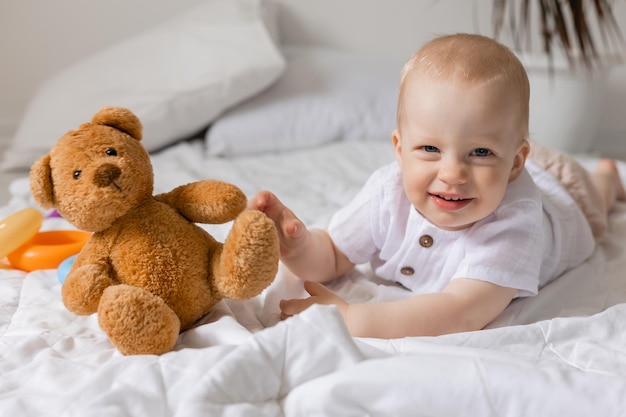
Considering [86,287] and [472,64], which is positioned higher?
[472,64]

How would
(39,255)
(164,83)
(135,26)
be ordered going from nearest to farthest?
1. (39,255)
2. (164,83)
3. (135,26)

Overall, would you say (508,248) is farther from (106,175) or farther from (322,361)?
(106,175)

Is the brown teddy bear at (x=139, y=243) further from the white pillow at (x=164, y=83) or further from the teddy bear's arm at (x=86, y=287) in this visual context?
the white pillow at (x=164, y=83)

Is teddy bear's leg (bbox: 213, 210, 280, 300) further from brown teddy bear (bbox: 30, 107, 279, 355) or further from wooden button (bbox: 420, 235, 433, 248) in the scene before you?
wooden button (bbox: 420, 235, 433, 248)

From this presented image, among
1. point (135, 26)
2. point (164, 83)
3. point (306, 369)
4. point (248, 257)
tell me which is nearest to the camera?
point (306, 369)

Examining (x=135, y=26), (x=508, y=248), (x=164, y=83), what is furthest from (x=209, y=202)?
(x=135, y=26)

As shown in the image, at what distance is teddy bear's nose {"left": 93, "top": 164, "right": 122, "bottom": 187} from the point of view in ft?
2.75

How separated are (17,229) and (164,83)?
35.8 inches

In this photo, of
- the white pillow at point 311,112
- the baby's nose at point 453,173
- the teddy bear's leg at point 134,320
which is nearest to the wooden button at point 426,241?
the baby's nose at point 453,173

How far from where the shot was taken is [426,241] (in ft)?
3.45

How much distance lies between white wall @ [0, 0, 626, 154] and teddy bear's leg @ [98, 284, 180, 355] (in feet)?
5.83

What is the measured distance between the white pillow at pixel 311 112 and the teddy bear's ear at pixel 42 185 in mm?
1090

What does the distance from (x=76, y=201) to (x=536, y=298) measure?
2.13 ft

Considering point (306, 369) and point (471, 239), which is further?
point (471, 239)
